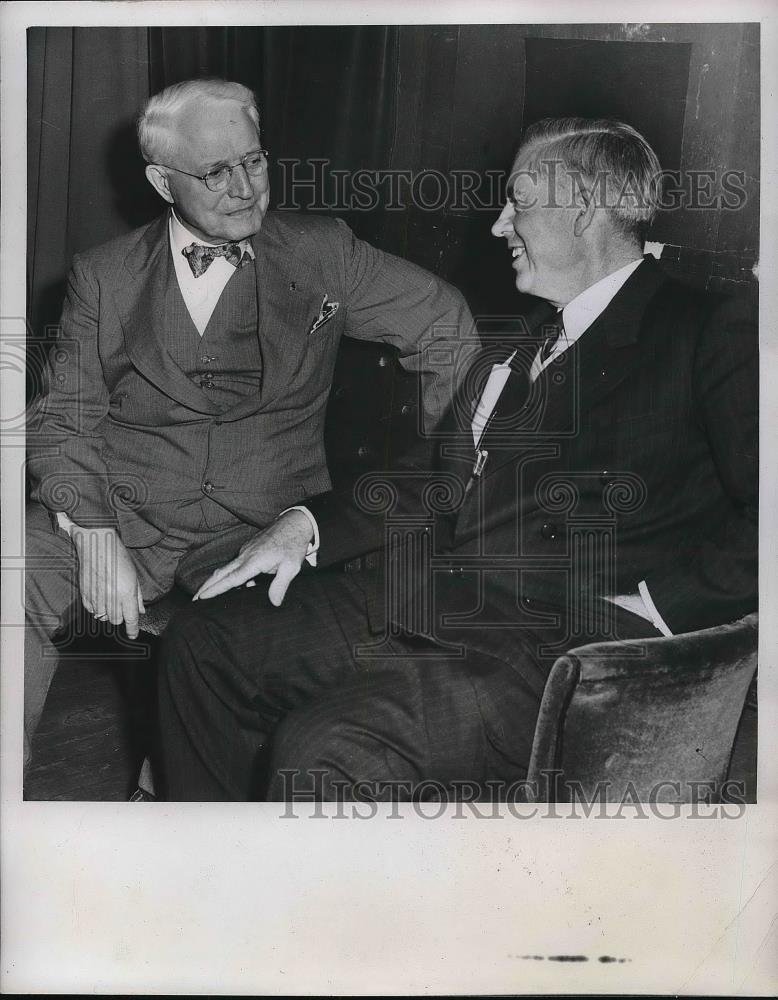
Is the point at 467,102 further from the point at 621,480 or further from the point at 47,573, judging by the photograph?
the point at 47,573

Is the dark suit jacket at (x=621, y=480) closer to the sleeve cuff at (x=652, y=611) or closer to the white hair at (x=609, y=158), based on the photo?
the sleeve cuff at (x=652, y=611)

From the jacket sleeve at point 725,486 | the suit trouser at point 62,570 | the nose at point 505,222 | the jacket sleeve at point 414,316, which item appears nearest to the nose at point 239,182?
the jacket sleeve at point 414,316

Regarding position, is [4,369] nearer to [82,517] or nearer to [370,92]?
[82,517]

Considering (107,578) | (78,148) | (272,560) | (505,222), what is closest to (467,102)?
(505,222)

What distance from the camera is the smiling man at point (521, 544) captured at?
2.55 meters

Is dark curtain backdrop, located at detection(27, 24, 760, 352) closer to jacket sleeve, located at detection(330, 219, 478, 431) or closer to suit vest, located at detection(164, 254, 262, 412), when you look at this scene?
jacket sleeve, located at detection(330, 219, 478, 431)

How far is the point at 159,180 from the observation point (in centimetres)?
260

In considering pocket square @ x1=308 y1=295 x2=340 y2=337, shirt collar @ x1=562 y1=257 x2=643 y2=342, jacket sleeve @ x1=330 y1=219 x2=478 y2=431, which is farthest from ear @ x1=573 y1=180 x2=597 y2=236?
pocket square @ x1=308 y1=295 x2=340 y2=337

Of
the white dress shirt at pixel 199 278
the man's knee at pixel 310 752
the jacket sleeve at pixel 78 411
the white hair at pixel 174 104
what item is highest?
the white hair at pixel 174 104

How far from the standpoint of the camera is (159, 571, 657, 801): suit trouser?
2539 millimetres

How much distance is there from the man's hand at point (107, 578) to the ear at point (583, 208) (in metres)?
1.52

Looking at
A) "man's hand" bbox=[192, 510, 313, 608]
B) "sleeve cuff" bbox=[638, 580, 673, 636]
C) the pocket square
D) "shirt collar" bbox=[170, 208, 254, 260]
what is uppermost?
"shirt collar" bbox=[170, 208, 254, 260]

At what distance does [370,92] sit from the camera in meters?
2.60

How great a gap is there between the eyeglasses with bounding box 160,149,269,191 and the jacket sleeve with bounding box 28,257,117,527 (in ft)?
1.32
